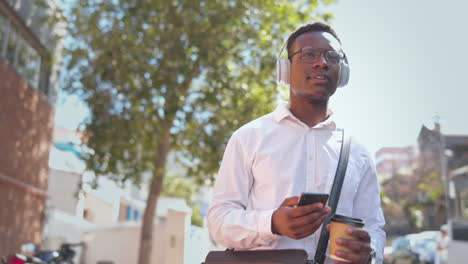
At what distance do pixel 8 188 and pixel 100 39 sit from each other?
3711 millimetres

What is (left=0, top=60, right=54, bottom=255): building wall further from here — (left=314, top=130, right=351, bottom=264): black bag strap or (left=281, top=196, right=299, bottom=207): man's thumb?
(left=281, top=196, right=299, bottom=207): man's thumb

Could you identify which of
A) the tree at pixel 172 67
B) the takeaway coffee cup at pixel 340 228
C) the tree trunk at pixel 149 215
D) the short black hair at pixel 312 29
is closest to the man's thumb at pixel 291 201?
the takeaway coffee cup at pixel 340 228

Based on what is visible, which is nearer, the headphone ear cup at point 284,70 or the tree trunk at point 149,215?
the headphone ear cup at point 284,70

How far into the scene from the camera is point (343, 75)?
2.17 metres

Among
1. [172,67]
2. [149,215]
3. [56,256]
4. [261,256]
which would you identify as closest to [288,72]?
[261,256]

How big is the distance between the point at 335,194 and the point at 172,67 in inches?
361

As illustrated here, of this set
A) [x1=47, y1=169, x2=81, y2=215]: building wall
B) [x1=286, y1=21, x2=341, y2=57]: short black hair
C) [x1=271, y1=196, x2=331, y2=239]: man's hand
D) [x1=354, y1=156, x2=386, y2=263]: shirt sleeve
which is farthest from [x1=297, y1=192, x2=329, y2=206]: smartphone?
[x1=47, y1=169, x2=81, y2=215]: building wall

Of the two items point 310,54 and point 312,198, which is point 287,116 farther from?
point 312,198

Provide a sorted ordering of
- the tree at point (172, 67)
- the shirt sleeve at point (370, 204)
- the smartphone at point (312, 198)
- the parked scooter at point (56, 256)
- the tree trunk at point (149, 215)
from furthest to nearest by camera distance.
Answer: the tree trunk at point (149, 215)
the tree at point (172, 67)
the parked scooter at point (56, 256)
the shirt sleeve at point (370, 204)
the smartphone at point (312, 198)

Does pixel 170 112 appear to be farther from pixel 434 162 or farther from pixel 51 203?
pixel 434 162

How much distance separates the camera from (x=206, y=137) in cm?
1215

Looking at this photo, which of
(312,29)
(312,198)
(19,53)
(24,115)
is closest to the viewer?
(312,198)

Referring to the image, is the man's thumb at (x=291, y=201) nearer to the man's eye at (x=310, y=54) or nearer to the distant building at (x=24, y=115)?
the man's eye at (x=310, y=54)

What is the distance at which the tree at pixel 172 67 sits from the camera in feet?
35.2
